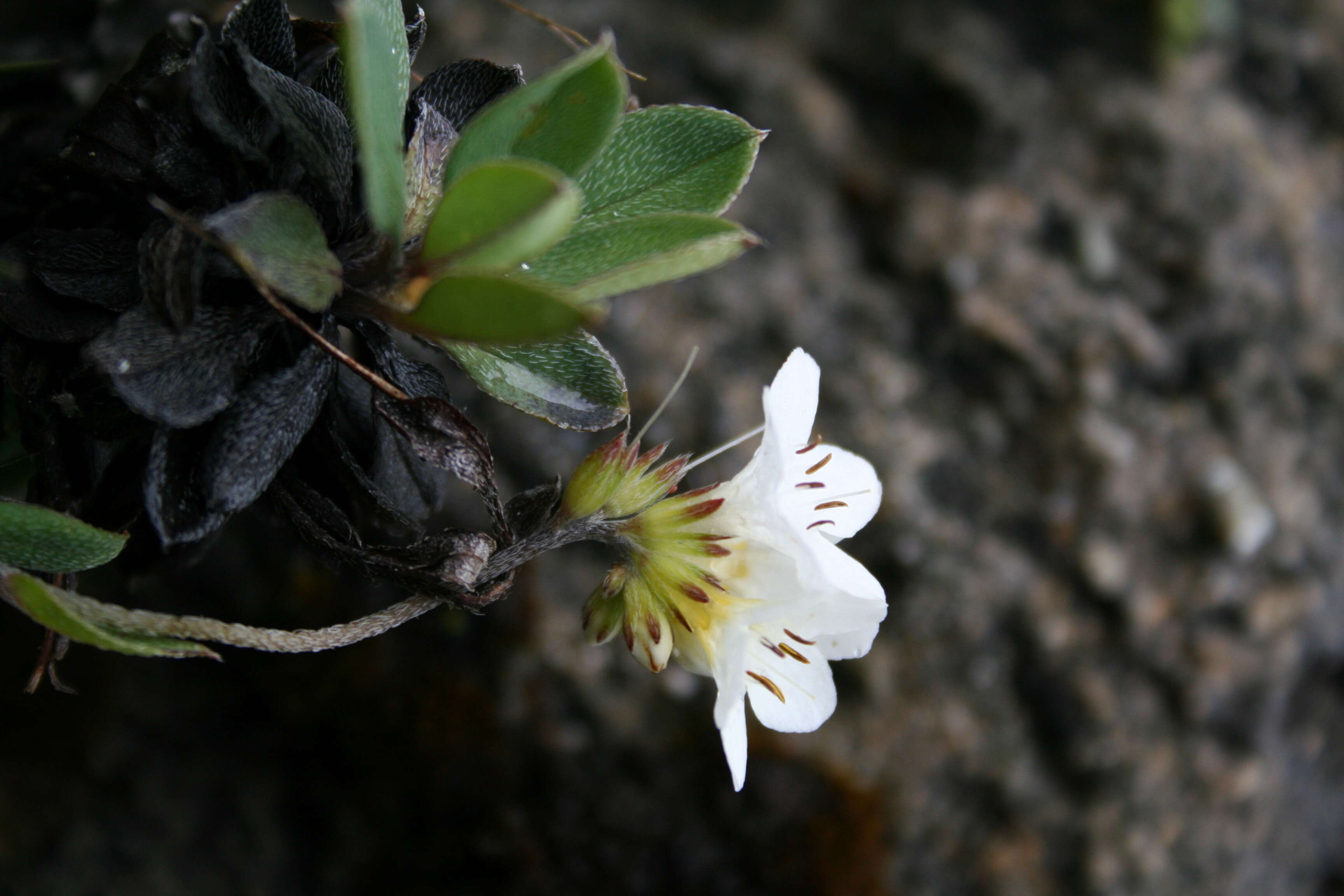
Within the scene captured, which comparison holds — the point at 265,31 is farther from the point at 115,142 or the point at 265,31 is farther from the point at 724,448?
the point at 724,448

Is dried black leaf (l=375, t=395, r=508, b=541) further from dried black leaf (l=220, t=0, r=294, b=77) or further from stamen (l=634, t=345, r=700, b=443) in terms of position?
dried black leaf (l=220, t=0, r=294, b=77)

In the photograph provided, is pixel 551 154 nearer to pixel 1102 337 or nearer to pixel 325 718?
pixel 325 718

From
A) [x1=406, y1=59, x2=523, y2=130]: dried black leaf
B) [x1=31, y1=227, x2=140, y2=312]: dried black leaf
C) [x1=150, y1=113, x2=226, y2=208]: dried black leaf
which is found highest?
[x1=406, y1=59, x2=523, y2=130]: dried black leaf

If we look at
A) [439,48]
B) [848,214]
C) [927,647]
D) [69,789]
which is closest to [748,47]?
[848,214]

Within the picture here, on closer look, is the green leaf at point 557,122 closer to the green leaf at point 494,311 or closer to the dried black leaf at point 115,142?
the green leaf at point 494,311

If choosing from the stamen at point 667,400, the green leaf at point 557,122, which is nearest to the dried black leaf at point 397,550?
the stamen at point 667,400

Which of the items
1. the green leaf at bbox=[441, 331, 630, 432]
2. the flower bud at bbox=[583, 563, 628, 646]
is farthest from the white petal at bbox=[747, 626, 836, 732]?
the green leaf at bbox=[441, 331, 630, 432]
